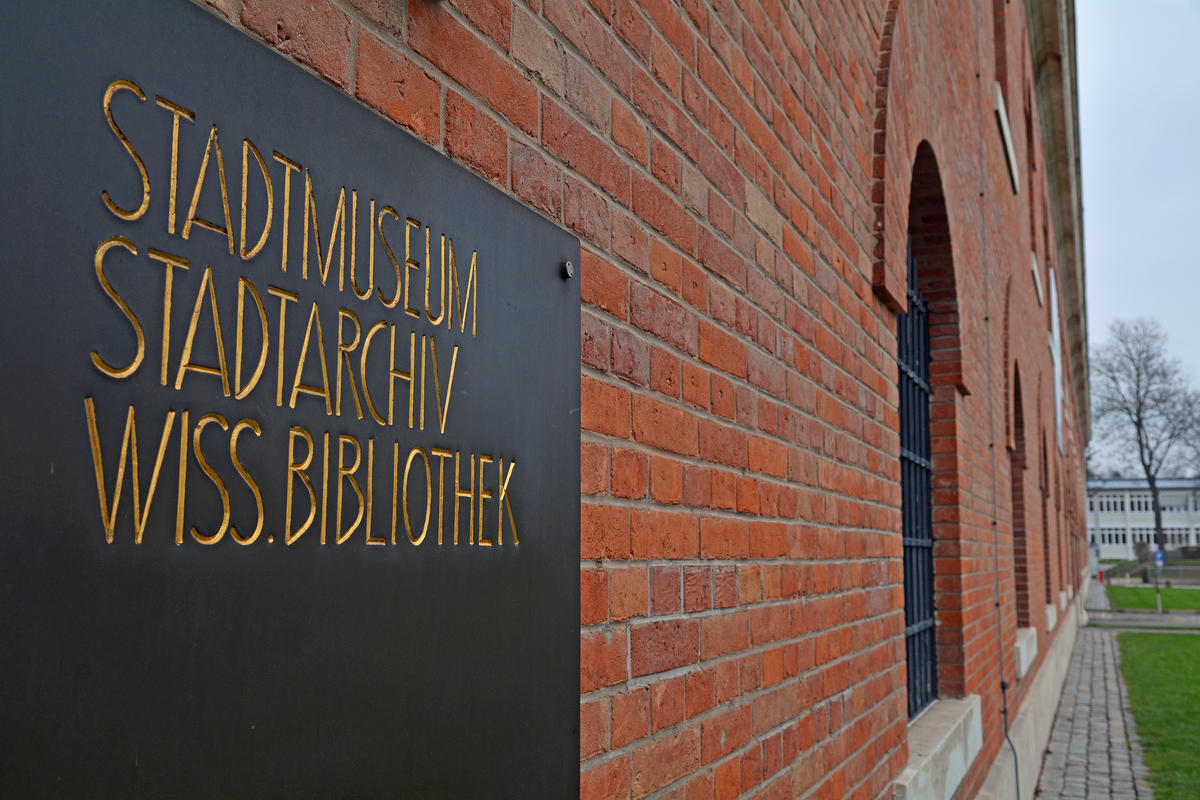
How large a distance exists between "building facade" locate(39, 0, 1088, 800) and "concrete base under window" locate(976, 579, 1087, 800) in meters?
1.51

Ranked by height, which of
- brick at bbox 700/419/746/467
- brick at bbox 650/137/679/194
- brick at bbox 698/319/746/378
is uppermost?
brick at bbox 650/137/679/194

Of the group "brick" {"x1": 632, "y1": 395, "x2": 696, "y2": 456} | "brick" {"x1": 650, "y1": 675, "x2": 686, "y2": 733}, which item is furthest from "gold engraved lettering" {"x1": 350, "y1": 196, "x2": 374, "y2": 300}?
"brick" {"x1": 650, "y1": 675, "x2": 686, "y2": 733}

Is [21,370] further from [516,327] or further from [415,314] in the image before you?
[516,327]

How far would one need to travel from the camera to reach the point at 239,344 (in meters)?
0.85

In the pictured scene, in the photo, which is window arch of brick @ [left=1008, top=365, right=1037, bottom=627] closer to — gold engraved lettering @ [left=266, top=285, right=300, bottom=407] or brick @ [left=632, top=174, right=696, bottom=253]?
brick @ [left=632, top=174, right=696, bottom=253]

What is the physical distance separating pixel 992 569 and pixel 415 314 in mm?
6137

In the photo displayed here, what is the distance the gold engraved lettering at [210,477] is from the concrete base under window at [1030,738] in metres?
5.18

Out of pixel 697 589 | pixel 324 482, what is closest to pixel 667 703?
pixel 697 589

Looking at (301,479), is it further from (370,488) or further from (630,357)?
(630,357)

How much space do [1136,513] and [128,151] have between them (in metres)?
76.9

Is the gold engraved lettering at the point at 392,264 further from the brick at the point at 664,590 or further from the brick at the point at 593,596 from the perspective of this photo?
the brick at the point at 664,590

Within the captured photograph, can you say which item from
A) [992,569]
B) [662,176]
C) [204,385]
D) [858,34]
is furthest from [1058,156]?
[204,385]

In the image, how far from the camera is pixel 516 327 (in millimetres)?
1258

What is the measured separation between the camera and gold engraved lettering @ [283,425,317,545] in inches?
35.2
